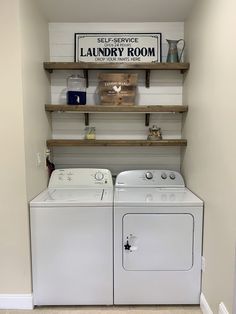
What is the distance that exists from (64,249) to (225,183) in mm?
1275

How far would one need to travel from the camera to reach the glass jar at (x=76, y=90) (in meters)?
2.54

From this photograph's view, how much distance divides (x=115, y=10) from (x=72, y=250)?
2.06m

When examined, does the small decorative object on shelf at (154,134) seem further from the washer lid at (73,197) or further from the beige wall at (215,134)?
the washer lid at (73,197)

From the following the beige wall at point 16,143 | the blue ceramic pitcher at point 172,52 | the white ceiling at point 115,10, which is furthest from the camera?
the blue ceramic pitcher at point 172,52

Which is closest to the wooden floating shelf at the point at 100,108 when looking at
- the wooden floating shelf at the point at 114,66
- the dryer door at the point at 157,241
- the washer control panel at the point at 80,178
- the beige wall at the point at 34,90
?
the beige wall at the point at 34,90

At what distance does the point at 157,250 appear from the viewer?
207 centimetres

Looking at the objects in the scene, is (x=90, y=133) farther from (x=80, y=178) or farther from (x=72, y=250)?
(x=72, y=250)

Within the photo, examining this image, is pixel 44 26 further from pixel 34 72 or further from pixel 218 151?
pixel 218 151

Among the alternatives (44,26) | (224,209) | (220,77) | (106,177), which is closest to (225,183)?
(224,209)

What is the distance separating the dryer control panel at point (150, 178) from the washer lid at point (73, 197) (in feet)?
0.72

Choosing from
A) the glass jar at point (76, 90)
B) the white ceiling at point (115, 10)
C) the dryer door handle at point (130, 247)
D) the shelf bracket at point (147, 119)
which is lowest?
the dryer door handle at point (130, 247)

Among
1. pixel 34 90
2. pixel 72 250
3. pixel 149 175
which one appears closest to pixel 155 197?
pixel 149 175

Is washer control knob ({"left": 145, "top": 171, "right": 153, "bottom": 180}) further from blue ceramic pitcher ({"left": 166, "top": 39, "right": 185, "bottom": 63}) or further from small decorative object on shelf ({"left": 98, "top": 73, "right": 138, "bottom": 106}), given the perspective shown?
blue ceramic pitcher ({"left": 166, "top": 39, "right": 185, "bottom": 63})

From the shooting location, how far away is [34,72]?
2225 millimetres
